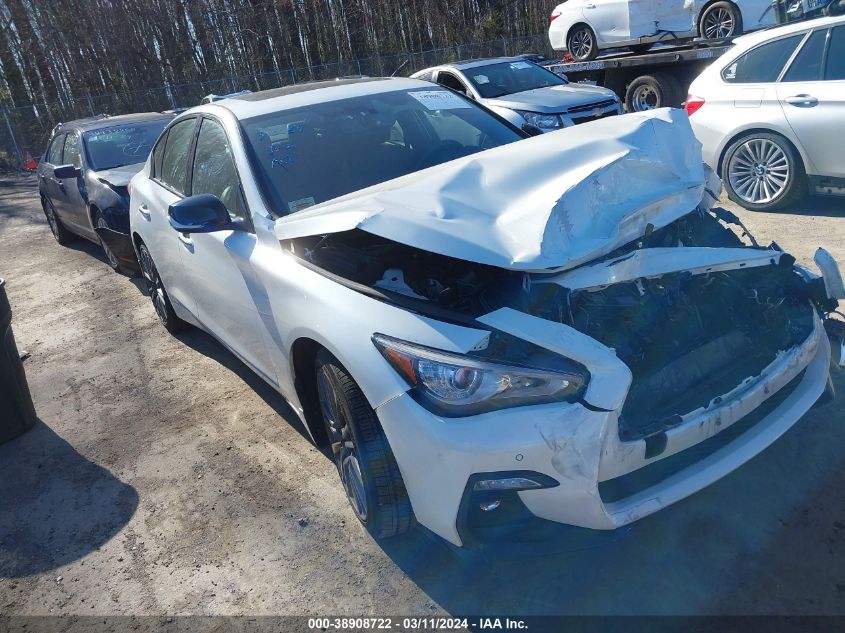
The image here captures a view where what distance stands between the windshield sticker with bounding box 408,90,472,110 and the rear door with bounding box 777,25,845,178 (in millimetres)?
3480

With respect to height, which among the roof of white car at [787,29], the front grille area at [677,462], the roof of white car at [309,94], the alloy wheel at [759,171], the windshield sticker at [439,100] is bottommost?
the alloy wheel at [759,171]

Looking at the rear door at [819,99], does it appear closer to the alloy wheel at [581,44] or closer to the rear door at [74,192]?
the alloy wheel at [581,44]

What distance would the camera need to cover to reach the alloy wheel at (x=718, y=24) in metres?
11.0

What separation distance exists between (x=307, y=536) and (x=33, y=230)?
10.4 metres

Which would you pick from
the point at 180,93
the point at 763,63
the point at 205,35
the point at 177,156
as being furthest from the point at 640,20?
the point at 205,35

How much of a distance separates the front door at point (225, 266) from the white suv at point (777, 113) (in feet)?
16.1

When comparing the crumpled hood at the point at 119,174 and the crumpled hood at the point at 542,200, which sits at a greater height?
the crumpled hood at the point at 542,200

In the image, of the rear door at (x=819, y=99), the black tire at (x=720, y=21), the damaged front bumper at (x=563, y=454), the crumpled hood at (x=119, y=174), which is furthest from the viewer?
the black tire at (x=720, y=21)

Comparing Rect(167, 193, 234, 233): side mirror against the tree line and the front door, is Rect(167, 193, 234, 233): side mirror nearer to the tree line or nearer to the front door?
the front door

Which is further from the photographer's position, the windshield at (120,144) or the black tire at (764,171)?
the windshield at (120,144)

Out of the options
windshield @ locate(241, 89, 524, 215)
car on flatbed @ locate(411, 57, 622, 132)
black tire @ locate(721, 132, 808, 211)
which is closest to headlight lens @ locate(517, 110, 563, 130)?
car on flatbed @ locate(411, 57, 622, 132)

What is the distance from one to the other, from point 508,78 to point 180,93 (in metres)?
17.2

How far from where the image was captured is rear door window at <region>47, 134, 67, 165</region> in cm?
892

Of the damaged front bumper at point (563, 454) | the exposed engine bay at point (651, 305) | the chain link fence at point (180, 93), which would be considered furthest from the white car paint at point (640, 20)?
the chain link fence at point (180, 93)
